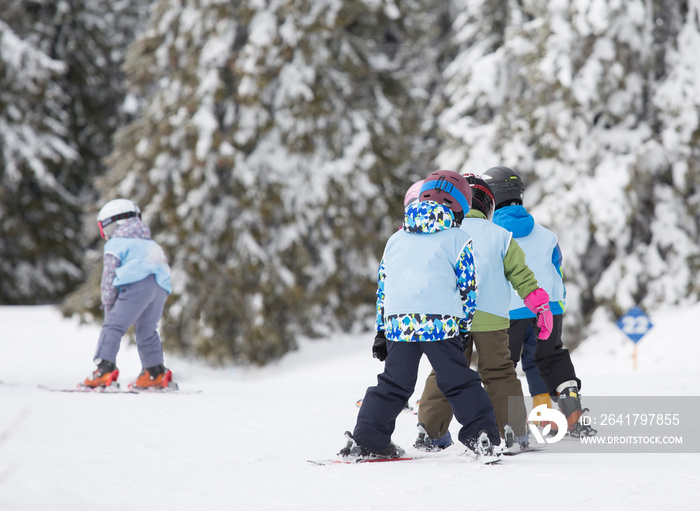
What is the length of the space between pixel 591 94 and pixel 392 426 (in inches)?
323

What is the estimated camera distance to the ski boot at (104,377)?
6.80 metres

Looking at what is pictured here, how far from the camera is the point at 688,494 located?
2963mm

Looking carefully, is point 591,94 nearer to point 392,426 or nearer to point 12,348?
point 392,426

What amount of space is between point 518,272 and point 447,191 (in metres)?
0.55

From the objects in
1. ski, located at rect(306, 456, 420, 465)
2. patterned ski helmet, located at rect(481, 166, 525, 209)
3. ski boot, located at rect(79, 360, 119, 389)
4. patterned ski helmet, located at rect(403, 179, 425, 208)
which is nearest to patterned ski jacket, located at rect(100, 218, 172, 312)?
ski boot, located at rect(79, 360, 119, 389)

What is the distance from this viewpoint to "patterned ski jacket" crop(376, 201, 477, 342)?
369cm

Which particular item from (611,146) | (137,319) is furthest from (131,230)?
(611,146)

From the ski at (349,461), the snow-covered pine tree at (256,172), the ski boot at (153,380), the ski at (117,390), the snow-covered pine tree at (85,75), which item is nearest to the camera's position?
the ski at (349,461)

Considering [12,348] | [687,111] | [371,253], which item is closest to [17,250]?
[12,348]

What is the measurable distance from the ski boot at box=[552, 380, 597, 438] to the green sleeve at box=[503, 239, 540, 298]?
0.91 meters

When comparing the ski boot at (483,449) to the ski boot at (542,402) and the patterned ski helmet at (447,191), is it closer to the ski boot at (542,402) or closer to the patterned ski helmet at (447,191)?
the patterned ski helmet at (447,191)

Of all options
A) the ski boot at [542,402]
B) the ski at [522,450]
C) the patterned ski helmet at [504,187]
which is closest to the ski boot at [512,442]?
the ski at [522,450]

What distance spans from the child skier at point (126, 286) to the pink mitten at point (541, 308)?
3.96 meters

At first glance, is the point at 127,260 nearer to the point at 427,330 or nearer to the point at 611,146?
the point at 427,330
